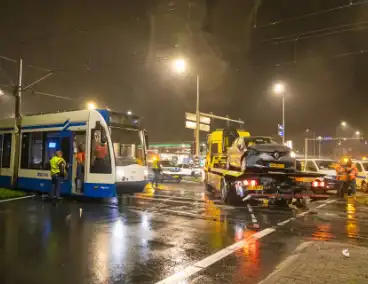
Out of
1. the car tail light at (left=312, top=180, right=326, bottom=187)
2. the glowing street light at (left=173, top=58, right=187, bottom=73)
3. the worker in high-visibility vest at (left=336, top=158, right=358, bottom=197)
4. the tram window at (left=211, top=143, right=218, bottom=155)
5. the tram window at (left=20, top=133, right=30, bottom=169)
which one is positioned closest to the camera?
the car tail light at (left=312, top=180, right=326, bottom=187)

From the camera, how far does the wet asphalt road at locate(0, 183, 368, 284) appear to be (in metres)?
5.92

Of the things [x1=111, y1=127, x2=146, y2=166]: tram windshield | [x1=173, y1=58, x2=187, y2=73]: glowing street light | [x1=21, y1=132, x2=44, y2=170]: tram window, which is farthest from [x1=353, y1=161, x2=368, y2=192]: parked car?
[x1=21, y1=132, x2=44, y2=170]: tram window

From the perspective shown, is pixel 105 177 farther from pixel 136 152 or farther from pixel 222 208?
pixel 222 208

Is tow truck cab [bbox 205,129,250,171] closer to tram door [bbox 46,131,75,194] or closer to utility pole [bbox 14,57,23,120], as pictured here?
tram door [bbox 46,131,75,194]

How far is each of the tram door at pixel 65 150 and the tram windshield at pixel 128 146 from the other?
1986 mm

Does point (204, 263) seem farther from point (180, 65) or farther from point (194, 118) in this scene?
point (194, 118)

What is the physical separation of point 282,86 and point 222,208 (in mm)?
18138

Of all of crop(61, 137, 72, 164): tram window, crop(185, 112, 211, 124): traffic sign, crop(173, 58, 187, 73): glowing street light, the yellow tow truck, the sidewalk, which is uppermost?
crop(173, 58, 187, 73): glowing street light

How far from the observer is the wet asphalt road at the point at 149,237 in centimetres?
592

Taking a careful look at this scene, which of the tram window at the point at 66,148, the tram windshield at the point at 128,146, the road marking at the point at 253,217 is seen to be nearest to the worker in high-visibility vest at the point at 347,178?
the road marking at the point at 253,217

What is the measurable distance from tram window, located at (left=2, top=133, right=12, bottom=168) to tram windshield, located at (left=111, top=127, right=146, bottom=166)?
254 inches

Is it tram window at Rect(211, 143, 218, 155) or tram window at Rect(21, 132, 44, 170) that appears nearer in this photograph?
tram window at Rect(21, 132, 44, 170)

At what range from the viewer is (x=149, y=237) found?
27.2 feet

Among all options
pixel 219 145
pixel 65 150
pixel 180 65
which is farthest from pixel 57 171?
pixel 180 65
